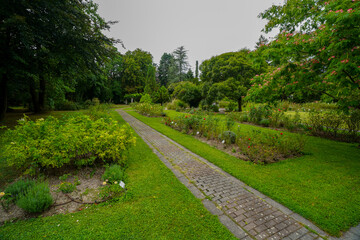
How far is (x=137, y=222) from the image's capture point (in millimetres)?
2398

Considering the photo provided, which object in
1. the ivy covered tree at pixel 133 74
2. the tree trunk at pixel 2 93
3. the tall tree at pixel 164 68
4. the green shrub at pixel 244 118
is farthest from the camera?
the tall tree at pixel 164 68

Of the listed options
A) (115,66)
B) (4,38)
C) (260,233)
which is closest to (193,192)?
(260,233)

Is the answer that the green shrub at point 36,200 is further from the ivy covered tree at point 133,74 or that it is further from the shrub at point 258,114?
the ivy covered tree at point 133,74

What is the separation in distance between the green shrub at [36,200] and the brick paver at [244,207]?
2.64 m

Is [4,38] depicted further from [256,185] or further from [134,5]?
[256,185]

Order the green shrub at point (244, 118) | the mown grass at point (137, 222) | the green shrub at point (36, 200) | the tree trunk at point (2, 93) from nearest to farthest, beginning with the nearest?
the mown grass at point (137, 222)
the green shrub at point (36, 200)
the tree trunk at point (2, 93)
the green shrub at point (244, 118)

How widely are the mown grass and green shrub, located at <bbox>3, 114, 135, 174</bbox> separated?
4.23ft

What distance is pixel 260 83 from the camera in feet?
21.1

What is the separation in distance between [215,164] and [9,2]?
1074 cm

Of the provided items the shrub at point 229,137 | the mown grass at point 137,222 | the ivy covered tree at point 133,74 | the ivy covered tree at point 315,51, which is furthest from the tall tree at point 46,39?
the ivy covered tree at point 133,74

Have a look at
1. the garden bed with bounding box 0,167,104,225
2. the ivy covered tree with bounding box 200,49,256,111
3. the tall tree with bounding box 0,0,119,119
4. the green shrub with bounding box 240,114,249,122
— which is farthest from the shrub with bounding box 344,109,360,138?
the tall tree with bounding box 0,0,119,119

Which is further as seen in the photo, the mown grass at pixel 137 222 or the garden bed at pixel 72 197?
the garden bed at pixel 72 197

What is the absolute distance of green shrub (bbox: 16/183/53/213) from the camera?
2.45 meters

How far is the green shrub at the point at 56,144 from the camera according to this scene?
3309 mm
